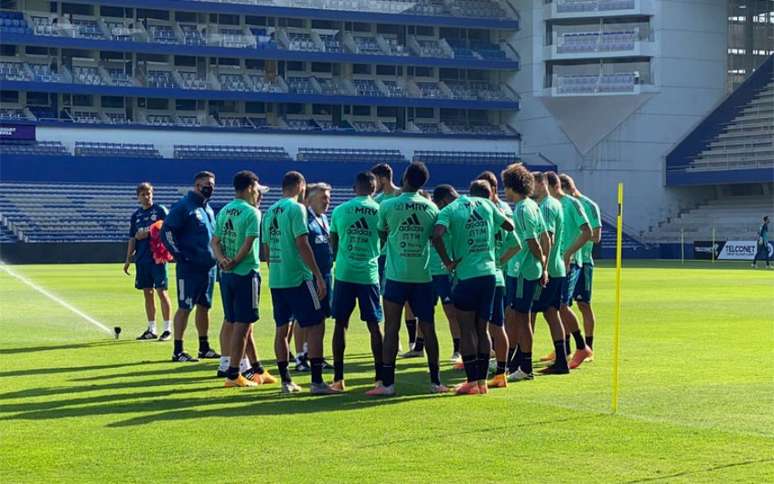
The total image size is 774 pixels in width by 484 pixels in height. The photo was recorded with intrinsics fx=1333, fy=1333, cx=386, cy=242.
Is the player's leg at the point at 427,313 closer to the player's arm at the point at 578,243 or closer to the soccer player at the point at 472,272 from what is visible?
the soccer player at the point at 472,272

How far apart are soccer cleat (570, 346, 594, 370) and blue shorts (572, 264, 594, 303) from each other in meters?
0.82

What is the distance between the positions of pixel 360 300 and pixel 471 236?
1314mm

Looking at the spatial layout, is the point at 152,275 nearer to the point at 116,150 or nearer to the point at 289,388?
the point at 289,388

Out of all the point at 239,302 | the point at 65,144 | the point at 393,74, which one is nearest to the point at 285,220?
the point at 239,302

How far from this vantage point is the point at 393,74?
7688 cm

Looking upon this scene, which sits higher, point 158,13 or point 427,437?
point 158,13

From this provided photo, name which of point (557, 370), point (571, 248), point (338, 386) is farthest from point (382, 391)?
point (571, 248)

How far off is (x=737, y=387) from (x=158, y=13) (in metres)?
62.4

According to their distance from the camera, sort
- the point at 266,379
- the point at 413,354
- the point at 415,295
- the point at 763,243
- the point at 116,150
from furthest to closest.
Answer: the point at 116,150, the point at 763,243, the point at 413,354, the point at 266,379, the point at 415,295

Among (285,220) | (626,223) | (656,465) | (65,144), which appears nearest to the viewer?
(656,465)

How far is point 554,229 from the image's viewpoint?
48.9 ft

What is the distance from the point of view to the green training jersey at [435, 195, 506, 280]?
43.2ft

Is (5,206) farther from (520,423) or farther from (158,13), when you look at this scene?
(520,423)

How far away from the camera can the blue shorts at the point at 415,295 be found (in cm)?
1315
